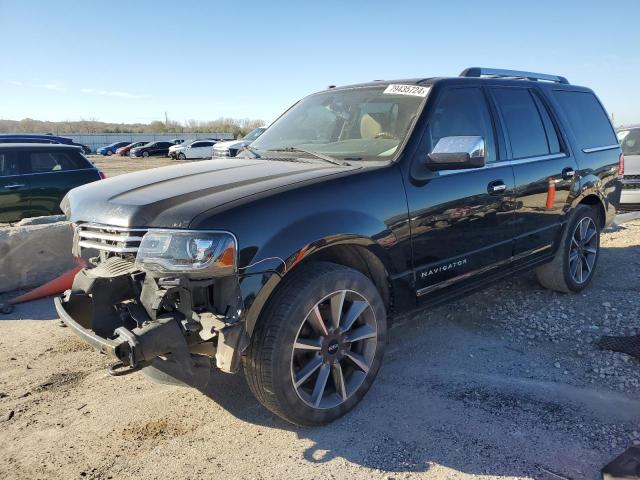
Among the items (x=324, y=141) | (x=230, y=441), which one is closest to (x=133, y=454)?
(x=230, y=441)

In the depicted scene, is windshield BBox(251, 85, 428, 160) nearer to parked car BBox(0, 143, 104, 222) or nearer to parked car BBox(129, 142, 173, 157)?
parked car BBox(0, 143, 104, 222)

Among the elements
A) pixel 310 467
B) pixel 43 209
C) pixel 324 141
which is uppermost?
pixel 324 141

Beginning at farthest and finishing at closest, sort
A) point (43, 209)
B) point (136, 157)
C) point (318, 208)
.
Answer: point (136, 157) < point (43, 209) < point (318, 208)

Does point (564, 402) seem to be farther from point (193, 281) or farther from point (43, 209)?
point (43, 209)

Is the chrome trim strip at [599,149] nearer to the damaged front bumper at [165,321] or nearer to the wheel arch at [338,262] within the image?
the wheel arch at [338,262]

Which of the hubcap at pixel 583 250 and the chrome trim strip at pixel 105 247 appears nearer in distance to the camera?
the chrome trim strip at pixel 105 247

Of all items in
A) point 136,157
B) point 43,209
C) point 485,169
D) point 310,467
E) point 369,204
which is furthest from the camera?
point 136,157

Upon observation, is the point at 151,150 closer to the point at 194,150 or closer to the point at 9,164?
the point at 194,150

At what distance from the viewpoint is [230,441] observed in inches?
113

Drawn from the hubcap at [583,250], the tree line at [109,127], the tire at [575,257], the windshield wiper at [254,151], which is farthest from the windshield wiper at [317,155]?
the tree line at [109,127]

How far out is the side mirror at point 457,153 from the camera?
3.20m

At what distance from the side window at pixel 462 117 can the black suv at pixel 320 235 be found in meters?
0.01

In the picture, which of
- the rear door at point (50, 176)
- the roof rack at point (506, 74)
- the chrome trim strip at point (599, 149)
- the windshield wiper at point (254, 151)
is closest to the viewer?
the windshield wiper at point (254, 151)

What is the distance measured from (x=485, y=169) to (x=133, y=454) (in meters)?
2.99
